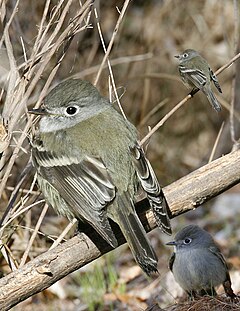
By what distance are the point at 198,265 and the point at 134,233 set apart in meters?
1.23

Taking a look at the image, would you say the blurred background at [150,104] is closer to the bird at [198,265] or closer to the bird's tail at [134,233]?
the bird at [198,265]

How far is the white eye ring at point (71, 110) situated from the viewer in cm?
459

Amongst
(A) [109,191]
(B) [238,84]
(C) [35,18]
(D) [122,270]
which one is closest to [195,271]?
(A) [109,191]

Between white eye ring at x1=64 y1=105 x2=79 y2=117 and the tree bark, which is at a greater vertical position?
white eye ring at x1=64 y1=105 x2=79 y2=117

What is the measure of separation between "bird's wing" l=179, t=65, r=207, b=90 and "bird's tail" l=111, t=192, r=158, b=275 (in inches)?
36.9

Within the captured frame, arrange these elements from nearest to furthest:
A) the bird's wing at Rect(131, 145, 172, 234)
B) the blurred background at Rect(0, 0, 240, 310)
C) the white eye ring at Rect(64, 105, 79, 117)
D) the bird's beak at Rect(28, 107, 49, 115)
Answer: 1. the bird's wing at Rect(131, 145, 172, 234)
2. the bird's beak at Rect(28, 107, 49, 115)
3. the white eye ring at Rect(64, 105, 79, 117)
4. the blurred background at Rect(0, 0, 240, 310)

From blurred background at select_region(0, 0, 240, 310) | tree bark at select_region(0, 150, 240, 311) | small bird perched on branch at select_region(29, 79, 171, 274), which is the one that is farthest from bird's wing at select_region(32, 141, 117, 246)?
blurred background at select_region(0, 0, 240, 310)

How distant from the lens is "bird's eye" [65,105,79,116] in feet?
15.1

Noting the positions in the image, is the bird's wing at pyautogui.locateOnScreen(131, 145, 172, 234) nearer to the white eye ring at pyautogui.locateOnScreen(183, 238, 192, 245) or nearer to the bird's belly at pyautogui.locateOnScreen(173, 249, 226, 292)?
the bird's belly at pyautogui.locateOnScreen(173, 249, 226, 292)

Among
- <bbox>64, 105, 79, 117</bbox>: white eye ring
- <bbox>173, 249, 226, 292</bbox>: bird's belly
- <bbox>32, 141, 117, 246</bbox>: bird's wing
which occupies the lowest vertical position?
<bbox>173, 249, 226, 292</bbox>: bird's belly

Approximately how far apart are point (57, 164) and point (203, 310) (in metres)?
1.31

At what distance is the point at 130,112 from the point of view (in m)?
8.54

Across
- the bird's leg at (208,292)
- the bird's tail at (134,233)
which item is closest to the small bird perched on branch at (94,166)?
the bird's tail at (134,233)

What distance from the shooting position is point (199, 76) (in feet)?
15.7
